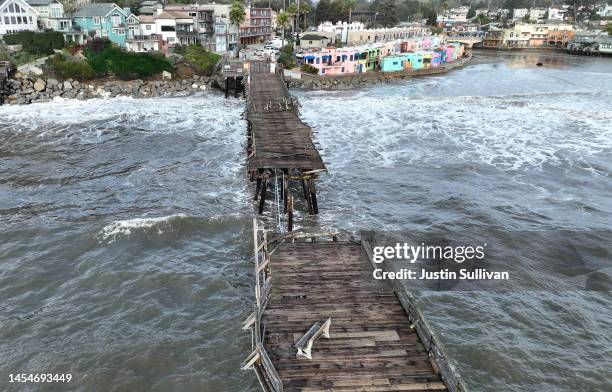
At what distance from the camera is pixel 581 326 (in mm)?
19656

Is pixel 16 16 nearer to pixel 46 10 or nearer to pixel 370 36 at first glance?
pixel 46 10

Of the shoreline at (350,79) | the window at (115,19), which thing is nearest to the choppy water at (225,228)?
the shoreline at (350,79)

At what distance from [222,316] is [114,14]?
72.5m

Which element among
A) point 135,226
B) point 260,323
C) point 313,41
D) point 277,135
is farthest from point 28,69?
point 260,323

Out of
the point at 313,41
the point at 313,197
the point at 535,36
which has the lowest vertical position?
the point at 313,197

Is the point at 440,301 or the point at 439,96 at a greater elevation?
the point at 439,96

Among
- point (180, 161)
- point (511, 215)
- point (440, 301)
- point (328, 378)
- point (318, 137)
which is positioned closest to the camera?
point (328, 378)

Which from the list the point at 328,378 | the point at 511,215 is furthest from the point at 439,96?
the point at 328,378

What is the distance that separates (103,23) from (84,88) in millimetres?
21366

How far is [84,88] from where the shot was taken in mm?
61219

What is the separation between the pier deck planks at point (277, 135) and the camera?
91.2ft

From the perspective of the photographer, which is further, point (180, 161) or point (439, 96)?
point (439, 96)

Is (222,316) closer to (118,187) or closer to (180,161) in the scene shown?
(118,187)

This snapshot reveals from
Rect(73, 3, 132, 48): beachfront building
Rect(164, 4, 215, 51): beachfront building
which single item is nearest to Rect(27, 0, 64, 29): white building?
Rect(73, 3, 132, 48): beachfront building
